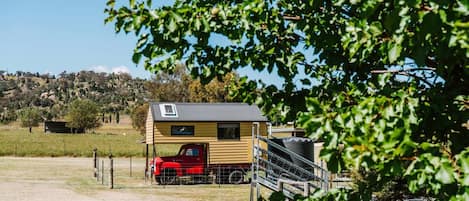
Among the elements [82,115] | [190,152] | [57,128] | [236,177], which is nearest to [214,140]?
[190,152]

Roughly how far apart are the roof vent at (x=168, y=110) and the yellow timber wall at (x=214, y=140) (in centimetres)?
40

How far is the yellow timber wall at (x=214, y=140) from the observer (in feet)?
74.6

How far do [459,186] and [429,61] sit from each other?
1.06 metres

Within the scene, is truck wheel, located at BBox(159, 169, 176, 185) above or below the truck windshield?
below

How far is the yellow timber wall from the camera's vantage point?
22734 millimetres

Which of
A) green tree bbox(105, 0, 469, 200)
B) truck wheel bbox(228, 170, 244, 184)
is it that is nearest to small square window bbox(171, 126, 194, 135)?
truck wheel bbox(228, 170, 244, 184)

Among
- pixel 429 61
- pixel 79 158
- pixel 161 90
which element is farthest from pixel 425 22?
pixel 161 90

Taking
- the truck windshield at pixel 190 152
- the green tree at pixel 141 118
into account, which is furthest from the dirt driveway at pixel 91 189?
the green tree at pixel 141 118

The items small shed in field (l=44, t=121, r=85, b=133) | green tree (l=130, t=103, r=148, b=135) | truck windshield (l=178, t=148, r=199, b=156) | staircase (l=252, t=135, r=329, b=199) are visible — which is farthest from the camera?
small shed in field (l=44, t=121, r=85, b=133)

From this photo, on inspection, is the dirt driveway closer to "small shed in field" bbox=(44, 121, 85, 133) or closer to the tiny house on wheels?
the tiny house on wheels

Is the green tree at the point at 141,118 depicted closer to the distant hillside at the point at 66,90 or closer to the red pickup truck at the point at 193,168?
the red pickup truck at the point at 193,168

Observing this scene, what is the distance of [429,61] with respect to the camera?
2863mm

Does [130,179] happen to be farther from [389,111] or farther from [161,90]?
[161,90]

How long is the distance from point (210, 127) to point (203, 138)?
54 cm
